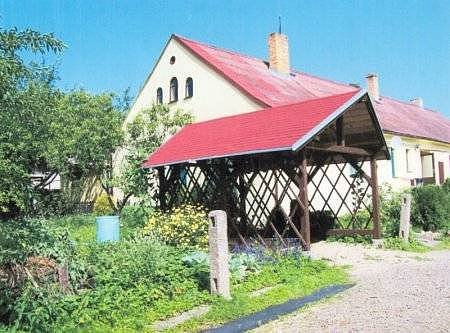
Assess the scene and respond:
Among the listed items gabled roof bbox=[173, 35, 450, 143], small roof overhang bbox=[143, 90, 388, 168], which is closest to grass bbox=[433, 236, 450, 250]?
small roof overhang bbox=[143, 90, 388, 168]

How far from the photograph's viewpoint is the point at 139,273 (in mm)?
8281

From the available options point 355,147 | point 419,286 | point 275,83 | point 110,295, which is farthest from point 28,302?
point 275,83

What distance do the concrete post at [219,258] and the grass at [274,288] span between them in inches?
8.3

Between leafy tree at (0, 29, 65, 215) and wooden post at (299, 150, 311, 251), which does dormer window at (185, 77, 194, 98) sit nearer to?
wooden post at (299, 150, 311, 251)

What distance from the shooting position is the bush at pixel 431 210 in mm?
17547

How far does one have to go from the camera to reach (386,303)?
7613 millimetres

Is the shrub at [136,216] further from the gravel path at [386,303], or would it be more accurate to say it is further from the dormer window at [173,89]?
the gravel path at [386,303]

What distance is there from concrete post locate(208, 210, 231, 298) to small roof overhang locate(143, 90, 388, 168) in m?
3.47

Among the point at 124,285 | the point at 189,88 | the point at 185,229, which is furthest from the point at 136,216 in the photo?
the point at 124,285

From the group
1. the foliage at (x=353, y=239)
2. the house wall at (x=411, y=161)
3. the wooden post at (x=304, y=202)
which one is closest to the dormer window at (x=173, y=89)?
the house wall at (x=411, y=161)

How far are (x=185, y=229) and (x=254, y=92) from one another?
30.2 feet

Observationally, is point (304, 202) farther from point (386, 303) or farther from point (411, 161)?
point (411, 161)

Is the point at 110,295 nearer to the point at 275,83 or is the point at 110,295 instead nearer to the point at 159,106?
the point at 159,106

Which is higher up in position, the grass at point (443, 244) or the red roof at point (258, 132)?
the red roof at point (258, 132)
